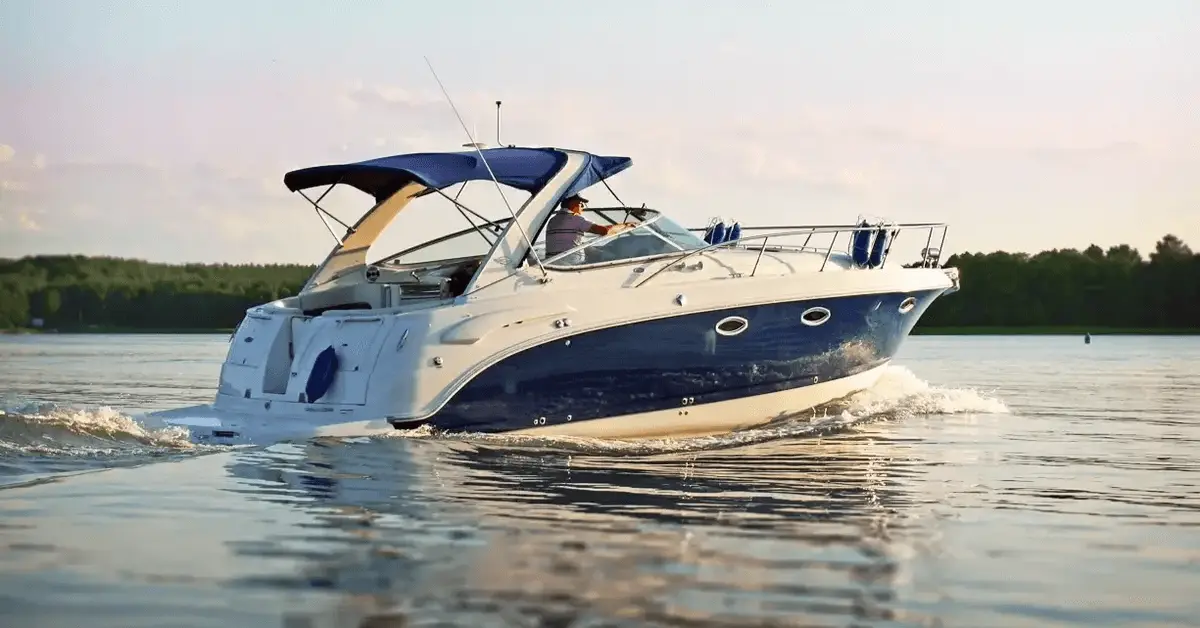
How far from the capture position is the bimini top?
472 inches

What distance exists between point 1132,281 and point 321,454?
69691 millimetres

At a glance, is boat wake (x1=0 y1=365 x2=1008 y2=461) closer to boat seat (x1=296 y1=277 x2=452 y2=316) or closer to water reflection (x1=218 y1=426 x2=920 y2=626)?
water reflection (x1=218 y1=426 x2=920 y2=626)

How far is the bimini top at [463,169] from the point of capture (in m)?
12.0

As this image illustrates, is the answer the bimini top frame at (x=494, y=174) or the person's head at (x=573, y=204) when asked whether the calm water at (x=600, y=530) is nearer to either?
the bimini top frame at (x=494, y=174)

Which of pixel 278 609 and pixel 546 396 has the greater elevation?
pixel 546 396

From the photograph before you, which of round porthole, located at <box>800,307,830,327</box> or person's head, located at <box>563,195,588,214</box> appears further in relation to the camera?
round porthole, located at <box>800,307,830,327</box>

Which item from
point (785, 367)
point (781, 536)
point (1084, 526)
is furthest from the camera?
point (785, 367)

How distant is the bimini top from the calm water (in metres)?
2.27

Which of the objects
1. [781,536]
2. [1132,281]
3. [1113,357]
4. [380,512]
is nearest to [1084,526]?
[781,536]

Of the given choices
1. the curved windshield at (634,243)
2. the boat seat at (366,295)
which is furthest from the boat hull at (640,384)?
the boat seat at (366,295)

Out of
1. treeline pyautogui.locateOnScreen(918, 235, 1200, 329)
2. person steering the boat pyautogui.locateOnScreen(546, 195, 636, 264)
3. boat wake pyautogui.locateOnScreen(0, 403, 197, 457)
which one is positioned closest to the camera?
boat wake pyautogui.locateOnScreen(0, 403, 197, 457)

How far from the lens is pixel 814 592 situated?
5.74 metres

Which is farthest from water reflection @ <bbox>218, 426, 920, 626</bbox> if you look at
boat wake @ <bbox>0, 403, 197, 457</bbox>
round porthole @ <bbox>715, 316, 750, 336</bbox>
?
round porthole @ <bbox>715, 316, 750, 336</bbox>

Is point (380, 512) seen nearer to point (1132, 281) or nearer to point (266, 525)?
point (266, 525)
